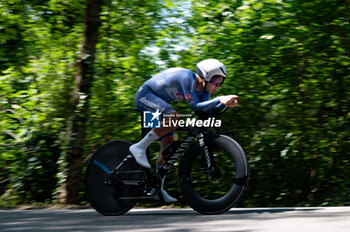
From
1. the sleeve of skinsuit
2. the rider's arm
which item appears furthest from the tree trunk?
the rider's arm

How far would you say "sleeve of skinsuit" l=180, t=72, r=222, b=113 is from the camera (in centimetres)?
489

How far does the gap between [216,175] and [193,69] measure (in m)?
2.51

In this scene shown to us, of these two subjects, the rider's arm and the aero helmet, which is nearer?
the rider's arm

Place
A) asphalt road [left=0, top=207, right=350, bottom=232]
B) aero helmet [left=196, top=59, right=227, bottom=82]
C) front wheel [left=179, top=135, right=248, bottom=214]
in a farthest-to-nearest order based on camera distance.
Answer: aero helmet [left=196, top=59, right=227, bottom=82]
front wheel [left=179, top=135, right=248, bottom=214]
asphalt road [left=0, top=207, right=350, bottom=232]

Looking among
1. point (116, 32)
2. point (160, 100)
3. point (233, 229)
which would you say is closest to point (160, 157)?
point (160, 100)

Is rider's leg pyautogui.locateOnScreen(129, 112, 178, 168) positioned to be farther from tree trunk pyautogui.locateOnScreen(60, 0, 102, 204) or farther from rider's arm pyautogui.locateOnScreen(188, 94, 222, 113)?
tree trunk pyautogui.locateOnScreen(60, 0, 102, 204)

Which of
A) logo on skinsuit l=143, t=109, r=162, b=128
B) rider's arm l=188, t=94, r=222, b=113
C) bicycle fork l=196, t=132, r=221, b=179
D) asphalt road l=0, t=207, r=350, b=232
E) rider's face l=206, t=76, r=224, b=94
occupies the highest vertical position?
rider's face l=206, t=76, r=224, b=94

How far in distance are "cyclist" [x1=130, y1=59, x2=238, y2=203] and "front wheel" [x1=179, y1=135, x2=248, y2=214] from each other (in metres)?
0.31

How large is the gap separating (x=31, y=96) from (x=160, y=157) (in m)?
2.99

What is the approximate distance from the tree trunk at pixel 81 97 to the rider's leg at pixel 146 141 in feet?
5.91

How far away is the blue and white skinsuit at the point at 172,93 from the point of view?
4926 mm

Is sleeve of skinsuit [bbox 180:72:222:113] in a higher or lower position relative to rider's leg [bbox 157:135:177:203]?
higher

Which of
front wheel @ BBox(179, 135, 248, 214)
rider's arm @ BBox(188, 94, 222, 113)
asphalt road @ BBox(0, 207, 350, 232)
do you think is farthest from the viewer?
rider's arm @ BBox(188, 94, 222, 113)

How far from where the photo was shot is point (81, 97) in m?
6.77
